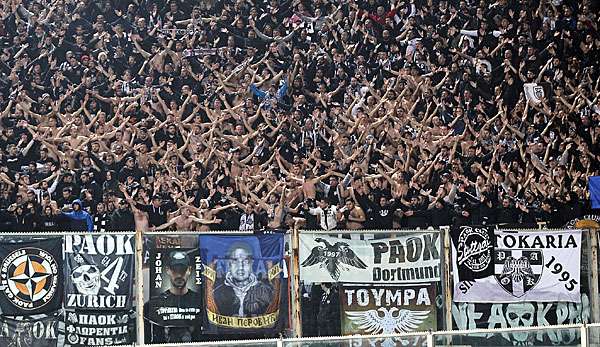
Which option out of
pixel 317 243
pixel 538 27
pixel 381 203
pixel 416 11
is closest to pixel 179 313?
pixel 317 243

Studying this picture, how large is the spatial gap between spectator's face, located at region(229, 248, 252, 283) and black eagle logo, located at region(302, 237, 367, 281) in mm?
802

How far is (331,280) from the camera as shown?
15.7 metres

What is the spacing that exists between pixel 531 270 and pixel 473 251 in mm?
1012

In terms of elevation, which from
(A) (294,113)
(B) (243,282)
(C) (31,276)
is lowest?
(B) (243,282)

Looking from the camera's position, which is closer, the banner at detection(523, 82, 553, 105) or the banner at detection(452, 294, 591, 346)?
the banner at detection(452, 294, 591, 346)

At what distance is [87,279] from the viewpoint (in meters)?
14.7

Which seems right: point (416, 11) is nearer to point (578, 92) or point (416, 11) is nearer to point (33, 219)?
point (578, 92)

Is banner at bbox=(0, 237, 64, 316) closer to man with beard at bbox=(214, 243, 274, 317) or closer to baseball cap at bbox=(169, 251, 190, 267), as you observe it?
baseball cap at bbox=(169, 251, 190, 267)

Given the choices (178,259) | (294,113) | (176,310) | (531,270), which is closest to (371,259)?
(531,270)

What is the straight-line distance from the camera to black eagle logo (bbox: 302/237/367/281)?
15.6m

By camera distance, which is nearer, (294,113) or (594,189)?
(294,113)

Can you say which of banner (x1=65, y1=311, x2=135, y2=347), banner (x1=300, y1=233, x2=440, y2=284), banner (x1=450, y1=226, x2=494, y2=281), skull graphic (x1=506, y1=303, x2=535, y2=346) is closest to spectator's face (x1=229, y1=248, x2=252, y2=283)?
banner (x1=300, y1=233, x2=440, y2=284)

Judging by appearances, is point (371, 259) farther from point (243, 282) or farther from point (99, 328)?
point (99, 328)

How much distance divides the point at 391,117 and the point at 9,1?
795 centimetres
